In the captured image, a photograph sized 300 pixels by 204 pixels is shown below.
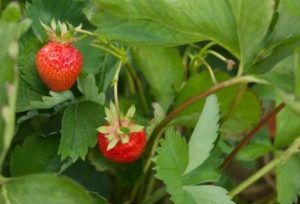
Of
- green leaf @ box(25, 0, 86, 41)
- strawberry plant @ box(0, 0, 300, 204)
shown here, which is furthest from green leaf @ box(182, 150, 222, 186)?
green leaf @ box(25, 0, 86, 41)

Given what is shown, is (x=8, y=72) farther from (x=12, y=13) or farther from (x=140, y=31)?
(x=140, y=31)

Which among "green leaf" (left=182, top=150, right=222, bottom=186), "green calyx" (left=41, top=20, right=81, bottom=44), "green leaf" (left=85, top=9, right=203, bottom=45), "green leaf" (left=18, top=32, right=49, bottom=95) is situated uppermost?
"green leaf" (left=85, top=9, right=203, bottom=45)

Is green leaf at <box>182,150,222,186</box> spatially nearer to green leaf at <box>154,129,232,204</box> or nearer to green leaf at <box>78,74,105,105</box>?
green leaf at <box>154,129,232,204</box>

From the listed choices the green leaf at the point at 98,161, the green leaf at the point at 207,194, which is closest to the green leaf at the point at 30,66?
the green leaf at the point at 98,161

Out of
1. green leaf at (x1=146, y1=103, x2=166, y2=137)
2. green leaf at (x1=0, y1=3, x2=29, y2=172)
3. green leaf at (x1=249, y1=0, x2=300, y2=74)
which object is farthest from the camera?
green leaf at (x1=146, y1=103, x2=166, y2=137)

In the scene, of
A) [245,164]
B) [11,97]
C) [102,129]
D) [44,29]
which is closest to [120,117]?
[102,129]

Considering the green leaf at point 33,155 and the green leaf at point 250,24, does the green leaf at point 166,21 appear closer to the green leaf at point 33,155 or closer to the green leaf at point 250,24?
the green leaf at point 250,24

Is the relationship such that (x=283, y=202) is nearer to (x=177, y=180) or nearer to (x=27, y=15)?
(x=177, y=180)
